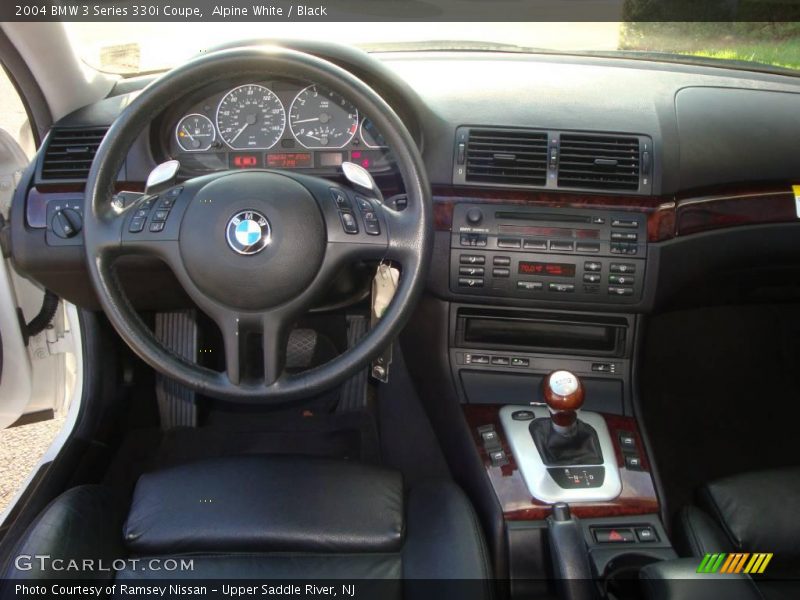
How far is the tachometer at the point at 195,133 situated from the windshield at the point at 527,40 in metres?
0.29

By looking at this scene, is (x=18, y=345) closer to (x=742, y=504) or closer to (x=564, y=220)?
(x=564, y=220)

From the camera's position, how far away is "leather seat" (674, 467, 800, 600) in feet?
4.83

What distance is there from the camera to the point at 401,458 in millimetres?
2342

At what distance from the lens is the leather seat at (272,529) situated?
4.51 ft

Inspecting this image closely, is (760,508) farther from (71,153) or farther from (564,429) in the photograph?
(71,153)

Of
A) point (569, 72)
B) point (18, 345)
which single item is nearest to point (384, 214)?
point (569, 72)

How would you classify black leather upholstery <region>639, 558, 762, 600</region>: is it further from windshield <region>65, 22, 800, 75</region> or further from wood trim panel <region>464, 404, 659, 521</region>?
windshield <region>65, 22, 800, 75</region>

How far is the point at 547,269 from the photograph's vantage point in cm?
195

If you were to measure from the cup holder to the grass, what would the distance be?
1.58 meters

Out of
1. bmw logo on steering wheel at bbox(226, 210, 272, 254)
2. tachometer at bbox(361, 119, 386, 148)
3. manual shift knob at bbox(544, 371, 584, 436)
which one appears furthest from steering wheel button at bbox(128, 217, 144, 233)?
manual shift knob at bbox(544, 371, 584, 436)

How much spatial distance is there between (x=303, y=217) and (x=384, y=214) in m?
0.17

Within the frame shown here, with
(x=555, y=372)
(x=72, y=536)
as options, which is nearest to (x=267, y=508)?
(x=72, y=536)

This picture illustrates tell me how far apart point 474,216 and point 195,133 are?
2.49ft

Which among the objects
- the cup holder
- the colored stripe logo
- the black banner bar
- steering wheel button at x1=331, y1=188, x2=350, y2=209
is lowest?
the cup holder
